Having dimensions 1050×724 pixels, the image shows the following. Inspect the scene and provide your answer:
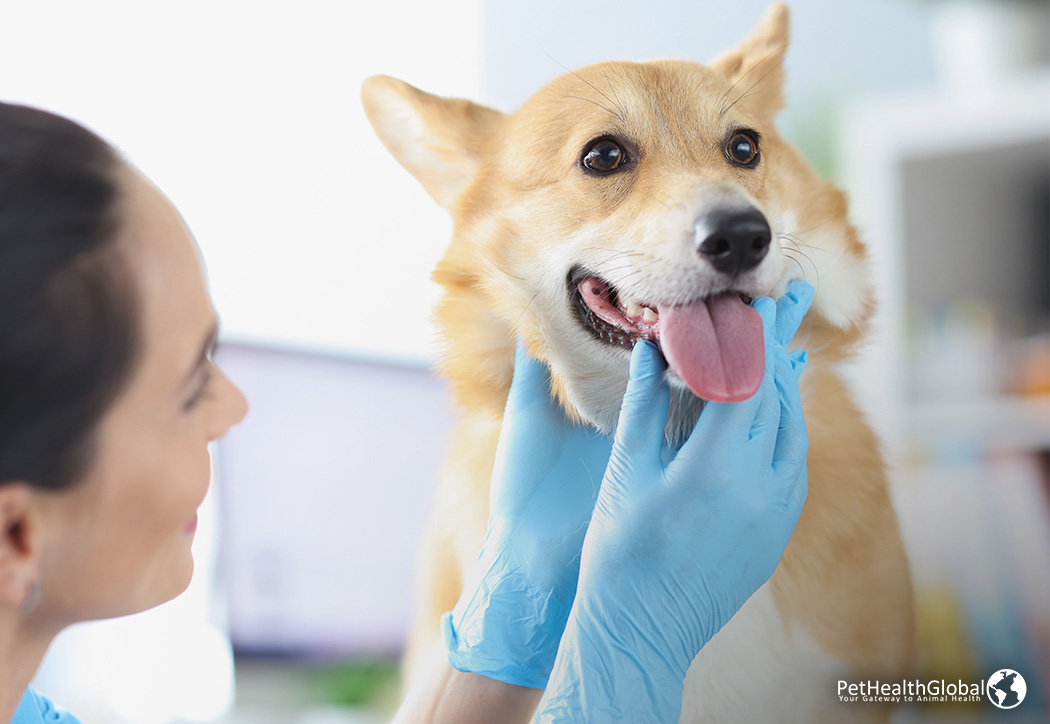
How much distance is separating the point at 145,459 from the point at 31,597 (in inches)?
4.4

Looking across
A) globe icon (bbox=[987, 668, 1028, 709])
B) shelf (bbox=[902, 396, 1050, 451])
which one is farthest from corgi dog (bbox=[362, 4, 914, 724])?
shelf (bbox=[902, 396, 1050, 451])

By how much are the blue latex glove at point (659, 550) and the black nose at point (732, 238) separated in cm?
6

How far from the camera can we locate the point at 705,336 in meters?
0.70

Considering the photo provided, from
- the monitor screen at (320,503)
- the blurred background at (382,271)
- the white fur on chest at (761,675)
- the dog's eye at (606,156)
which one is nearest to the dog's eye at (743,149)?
the dog's eye at (606,156)

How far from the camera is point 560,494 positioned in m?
0.83

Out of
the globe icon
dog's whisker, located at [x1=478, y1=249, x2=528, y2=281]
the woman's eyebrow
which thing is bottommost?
the globe icon

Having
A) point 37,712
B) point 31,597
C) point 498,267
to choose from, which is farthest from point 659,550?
point 37,712

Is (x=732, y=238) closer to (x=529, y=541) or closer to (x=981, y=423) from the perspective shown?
(x=529, y=541)

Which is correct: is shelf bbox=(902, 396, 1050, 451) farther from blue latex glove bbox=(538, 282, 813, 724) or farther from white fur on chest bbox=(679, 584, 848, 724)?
blue latex glove bbox=(538, 282, 813, 724)

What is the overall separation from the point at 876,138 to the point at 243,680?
170cm

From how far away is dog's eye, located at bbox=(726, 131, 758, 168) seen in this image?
0.86 m

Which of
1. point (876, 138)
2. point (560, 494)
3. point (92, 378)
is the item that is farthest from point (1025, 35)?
point (92, 378)

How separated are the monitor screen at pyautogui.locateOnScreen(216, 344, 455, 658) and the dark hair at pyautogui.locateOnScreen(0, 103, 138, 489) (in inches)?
39.7

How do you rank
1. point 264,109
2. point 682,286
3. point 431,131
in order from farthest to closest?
point 264,109 → point 431,131 → point 682,286
